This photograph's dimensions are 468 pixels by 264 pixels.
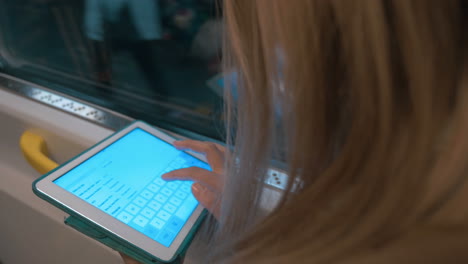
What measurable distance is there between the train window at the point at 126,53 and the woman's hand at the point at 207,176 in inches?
8.1

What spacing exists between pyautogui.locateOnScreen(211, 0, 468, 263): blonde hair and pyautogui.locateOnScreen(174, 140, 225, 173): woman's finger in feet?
1.03

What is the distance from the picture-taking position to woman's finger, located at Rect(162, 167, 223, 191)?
65 cm

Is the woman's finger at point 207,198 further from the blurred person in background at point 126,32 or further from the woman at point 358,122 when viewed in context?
the blurred person in background at point 126,32

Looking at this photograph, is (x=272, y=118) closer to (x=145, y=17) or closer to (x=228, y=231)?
(x=228, y=231)

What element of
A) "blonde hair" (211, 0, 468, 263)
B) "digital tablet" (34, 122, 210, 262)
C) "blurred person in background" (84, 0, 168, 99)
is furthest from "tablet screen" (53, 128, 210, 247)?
"blurred person in background" (84, 0, 168, 99)

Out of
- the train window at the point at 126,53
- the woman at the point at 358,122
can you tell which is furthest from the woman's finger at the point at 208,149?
the woman at the point at 358,122

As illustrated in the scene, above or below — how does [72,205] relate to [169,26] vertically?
below

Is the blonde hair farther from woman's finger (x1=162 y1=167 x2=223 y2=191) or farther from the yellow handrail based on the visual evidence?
the yellow handrail

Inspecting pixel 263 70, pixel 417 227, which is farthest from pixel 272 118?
pixel 417 227

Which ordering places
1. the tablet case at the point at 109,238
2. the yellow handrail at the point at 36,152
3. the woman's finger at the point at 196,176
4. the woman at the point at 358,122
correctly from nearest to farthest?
1. the woman at the point at 358,122
2. the tablet case at the point at 109,238
3. the woman's finger at the point at 196,176
4. the yellow handrail at the point at 36,152

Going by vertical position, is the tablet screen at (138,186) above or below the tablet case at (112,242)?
above

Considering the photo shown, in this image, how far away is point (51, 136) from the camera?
0.92m

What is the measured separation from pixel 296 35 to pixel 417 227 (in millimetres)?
215

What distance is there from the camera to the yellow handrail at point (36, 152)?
0.83 meters
